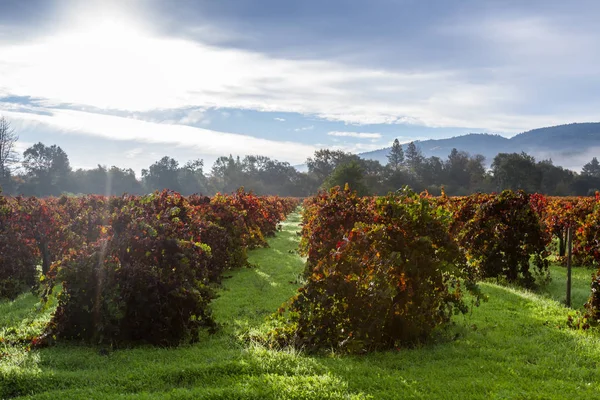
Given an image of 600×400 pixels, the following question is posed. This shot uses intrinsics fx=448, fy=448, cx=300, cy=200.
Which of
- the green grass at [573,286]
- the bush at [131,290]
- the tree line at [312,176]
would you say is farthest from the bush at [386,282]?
the tree line at [312,176]

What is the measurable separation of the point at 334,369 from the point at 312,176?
108m

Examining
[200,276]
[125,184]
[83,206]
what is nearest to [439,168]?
[125,184]

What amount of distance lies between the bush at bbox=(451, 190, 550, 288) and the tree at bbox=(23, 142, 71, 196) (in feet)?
258

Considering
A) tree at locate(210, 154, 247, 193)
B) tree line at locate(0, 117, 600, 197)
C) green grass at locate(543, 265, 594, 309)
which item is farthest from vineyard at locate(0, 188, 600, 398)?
tree at locate(210, 154, 247, 193)

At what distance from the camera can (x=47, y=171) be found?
8581cm

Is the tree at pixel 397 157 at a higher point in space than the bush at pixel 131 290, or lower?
higher

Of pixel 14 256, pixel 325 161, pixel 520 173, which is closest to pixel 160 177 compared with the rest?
pixel 325 161

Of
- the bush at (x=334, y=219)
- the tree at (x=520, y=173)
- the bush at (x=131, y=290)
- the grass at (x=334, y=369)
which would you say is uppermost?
the tree at (x=520, y=173)

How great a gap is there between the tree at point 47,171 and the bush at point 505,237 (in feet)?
258

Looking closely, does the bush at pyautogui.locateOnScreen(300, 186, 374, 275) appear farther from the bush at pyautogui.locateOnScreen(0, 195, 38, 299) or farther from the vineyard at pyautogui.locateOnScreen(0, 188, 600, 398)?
the bush at pyautogui.locateOnScreen(0, 195, 38, 299)

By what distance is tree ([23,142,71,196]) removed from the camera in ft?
264

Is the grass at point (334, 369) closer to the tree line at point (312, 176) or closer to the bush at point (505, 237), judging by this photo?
the bush at point (505, 237)

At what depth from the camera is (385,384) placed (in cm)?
514

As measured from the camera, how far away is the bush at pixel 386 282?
648 cm
